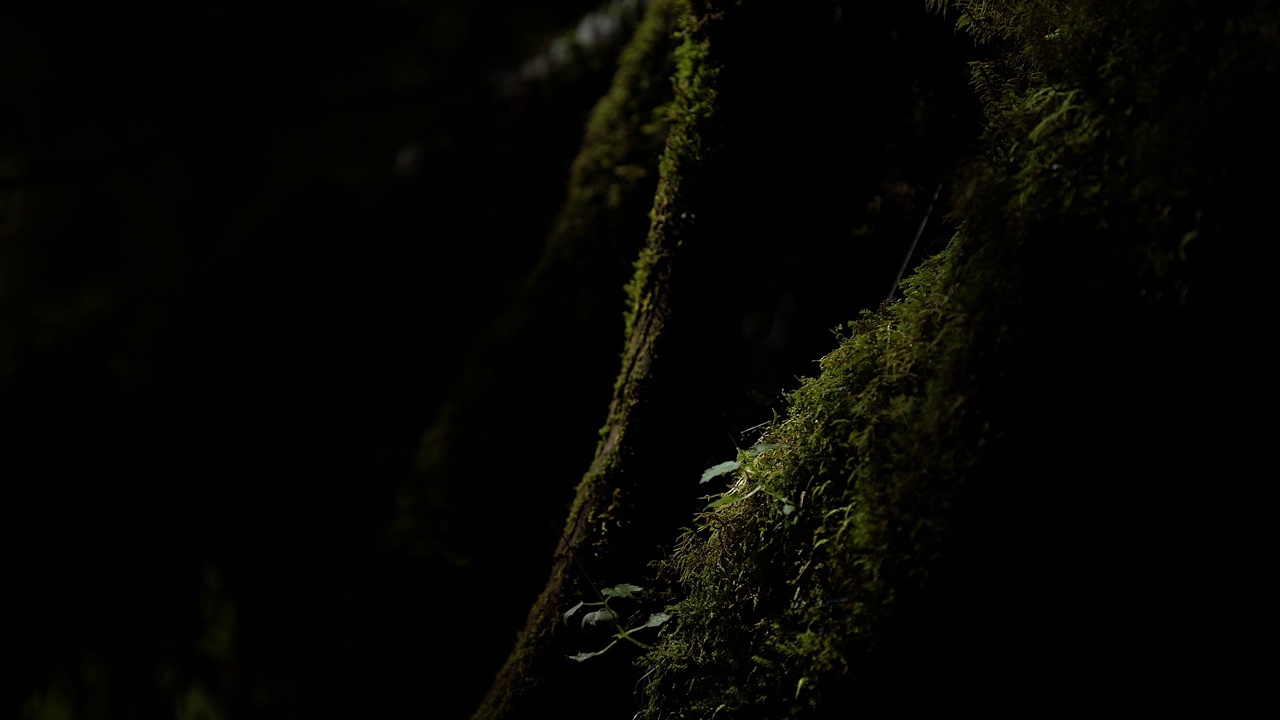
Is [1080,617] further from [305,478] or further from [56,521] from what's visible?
[56,521]

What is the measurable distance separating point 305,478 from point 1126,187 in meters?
3.62

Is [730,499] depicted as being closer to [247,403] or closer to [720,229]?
[720,229]

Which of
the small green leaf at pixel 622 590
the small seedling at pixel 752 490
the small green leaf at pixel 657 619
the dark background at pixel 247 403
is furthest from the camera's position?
the dark background at pixel 247 403

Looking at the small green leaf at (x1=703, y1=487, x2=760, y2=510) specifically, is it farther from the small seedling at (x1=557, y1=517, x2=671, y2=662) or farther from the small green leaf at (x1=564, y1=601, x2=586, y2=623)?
the small green leaf at (x1=564, y1=601, x2=586, y2=623)

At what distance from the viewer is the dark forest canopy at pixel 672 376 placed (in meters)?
1.02

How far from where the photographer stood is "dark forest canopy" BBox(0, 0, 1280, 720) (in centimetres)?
102

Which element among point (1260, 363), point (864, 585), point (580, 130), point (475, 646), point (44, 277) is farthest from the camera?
point (44, 277)

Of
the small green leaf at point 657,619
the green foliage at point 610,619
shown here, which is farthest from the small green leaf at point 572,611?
the small green leaf at point 657,619

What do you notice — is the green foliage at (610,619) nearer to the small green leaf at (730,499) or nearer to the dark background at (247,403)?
the small green leaf at (730,499)

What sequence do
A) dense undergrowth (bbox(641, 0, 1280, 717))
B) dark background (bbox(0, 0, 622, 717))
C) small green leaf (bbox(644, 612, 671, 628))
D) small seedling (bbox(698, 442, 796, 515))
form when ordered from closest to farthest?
dense undergrowth (bbox(641, 0, 1280, 717)) < small seedling (bbox(698, 442, 796, 515)) < small green leaf (bbox(644, 612, 671, 628)) < dark background (bbox(0, 0, 622, 717))

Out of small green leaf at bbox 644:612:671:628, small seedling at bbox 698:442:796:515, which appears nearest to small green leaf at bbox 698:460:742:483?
small seedling at bbox 698:442:796:515

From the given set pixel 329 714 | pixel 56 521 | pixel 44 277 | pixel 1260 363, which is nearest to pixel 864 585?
pixel 1260 363

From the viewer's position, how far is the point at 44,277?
13.4ft

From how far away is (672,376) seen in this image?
173 centimetres
